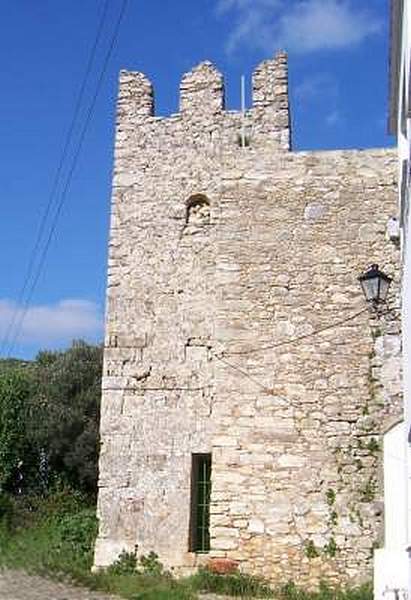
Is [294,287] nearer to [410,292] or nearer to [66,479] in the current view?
[410,292]

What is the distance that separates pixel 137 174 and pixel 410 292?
7.81m

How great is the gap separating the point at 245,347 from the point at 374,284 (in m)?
2.04

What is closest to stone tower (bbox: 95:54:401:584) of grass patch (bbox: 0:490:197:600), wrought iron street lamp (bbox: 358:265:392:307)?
grass patch (bbox: 0:490:197:600)

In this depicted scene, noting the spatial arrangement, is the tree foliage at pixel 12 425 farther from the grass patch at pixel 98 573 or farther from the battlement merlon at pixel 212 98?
the battlement merlon at pixel 212 98

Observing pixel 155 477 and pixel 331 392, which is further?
pixel 155 477

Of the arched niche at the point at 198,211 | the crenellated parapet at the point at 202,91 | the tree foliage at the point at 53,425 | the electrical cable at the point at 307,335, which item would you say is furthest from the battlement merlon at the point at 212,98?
the tree foliage at the point at 53,425

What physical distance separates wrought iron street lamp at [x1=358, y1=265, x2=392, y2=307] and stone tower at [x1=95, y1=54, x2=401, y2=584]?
0.75 metres

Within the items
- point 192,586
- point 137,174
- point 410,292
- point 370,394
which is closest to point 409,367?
point 410,292

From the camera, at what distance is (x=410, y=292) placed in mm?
6820

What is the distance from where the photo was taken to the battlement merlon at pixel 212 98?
1362cm

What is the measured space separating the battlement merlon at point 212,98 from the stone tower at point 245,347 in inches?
1.0

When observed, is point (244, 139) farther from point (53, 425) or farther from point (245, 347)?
point (53, 425)

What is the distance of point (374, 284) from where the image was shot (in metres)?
10.3

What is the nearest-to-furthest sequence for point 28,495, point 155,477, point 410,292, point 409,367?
point 410,292 < point 409,367 < point 155,477 < point 28,495
